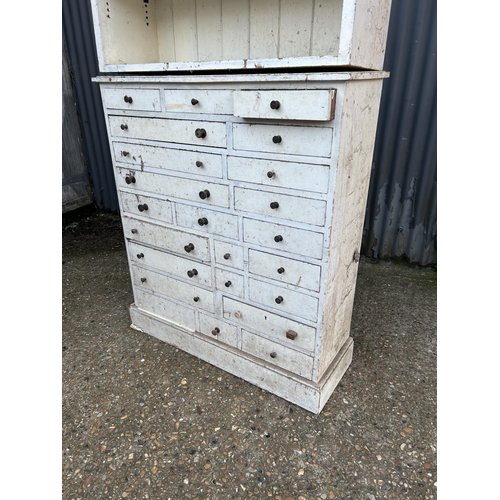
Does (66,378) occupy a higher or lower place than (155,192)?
lower

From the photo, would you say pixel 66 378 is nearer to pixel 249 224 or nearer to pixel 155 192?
pixel 155 192

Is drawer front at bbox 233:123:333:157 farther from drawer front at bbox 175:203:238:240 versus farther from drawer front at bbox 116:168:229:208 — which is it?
drawer front at bbox 175:203:238:240

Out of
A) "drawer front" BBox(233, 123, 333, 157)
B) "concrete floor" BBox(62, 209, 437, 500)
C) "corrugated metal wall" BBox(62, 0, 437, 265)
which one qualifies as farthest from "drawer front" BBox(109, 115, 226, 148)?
"corrugated metal wall" BBox(62, 0, 437, 265)

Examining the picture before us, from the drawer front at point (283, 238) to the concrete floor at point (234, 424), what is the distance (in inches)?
40.5

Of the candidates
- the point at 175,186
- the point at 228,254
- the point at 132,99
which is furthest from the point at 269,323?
the point at 132,99

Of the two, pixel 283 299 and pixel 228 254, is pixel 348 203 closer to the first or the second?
pixel 283 299

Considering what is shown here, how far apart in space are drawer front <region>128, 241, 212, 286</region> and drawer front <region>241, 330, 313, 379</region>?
17.7 inches

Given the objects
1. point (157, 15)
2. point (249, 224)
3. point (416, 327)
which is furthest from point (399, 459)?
point (157, 15)

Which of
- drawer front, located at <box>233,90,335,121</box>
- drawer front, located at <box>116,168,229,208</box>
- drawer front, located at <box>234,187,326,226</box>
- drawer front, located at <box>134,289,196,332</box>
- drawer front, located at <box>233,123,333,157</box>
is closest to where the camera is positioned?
drawer front, located at <box>233,90,335,121</box>

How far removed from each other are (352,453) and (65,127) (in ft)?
15.8

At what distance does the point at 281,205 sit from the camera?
74.6 inches

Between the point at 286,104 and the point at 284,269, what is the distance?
84 cm

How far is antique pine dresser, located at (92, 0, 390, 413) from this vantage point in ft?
5.55

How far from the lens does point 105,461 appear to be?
6.57 ft
